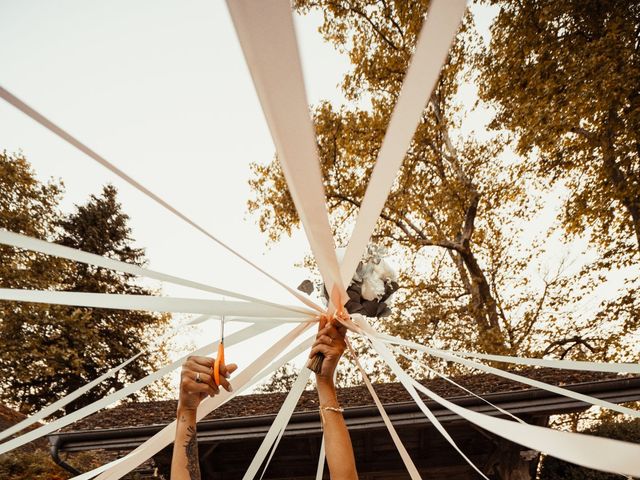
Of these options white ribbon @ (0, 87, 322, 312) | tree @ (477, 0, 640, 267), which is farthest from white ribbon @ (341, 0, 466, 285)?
tree @ (477, 0, 640, 267)

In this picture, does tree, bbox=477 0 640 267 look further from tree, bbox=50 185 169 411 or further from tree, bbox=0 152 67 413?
tree, bbox=0 152 67 413

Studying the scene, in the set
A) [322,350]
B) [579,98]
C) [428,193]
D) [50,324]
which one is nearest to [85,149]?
[322,350]

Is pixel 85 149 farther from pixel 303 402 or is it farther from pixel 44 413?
pixel 303 402

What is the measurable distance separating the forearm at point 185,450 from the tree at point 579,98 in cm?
783

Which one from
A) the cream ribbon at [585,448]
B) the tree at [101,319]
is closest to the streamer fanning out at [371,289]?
the cream ribbon at [585,448]

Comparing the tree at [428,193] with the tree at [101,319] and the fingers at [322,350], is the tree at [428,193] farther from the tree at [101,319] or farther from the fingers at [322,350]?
the tree at [101,319]

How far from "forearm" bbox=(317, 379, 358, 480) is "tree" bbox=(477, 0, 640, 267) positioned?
295 inches

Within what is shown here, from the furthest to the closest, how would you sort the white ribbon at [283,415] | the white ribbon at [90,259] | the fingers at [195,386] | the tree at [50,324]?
the tree at [50,324], the white ribbon at [283,415], the fingers at [195,386], the white ribbon at [90,259]

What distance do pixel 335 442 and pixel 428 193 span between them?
1001 centimetres

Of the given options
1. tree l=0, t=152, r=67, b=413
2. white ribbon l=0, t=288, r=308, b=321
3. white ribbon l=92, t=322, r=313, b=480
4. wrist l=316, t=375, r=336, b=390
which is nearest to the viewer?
white ribbon l=0, t=288, r=308, b=321

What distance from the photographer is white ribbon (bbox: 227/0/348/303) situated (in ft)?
2.02

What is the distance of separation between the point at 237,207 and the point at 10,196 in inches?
351

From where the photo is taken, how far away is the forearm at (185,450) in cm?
138

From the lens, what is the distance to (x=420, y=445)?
17.0ft
